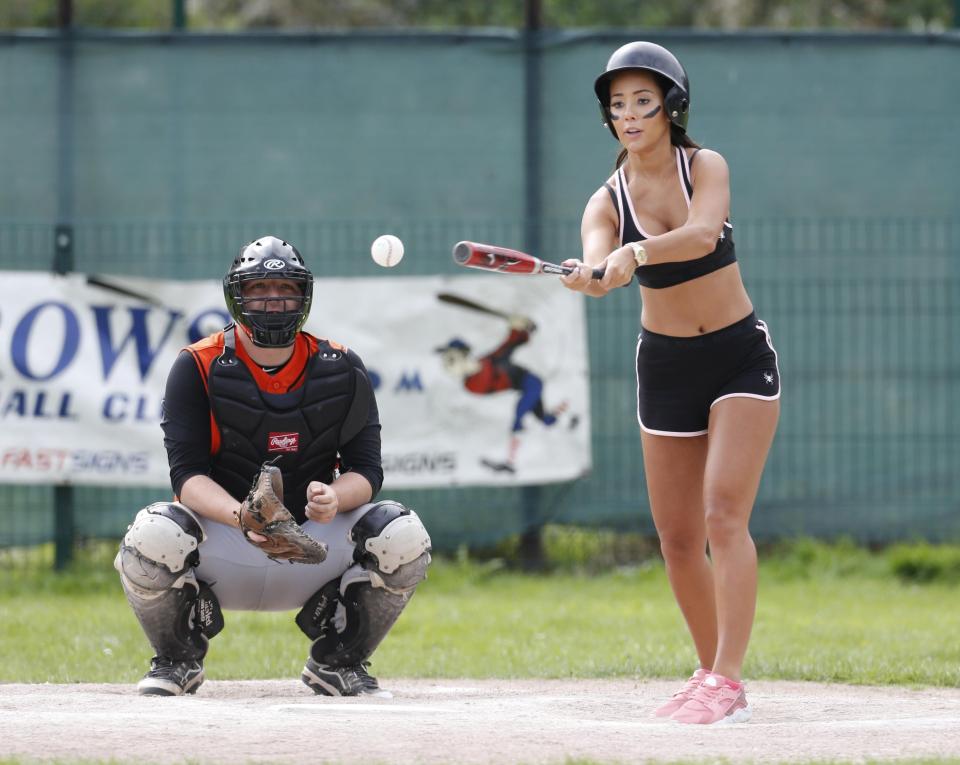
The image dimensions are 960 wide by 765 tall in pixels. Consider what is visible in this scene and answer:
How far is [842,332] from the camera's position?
10.3 meters

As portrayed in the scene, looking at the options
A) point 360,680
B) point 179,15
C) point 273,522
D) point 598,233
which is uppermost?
point 179,15

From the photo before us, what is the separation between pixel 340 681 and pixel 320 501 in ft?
2.74

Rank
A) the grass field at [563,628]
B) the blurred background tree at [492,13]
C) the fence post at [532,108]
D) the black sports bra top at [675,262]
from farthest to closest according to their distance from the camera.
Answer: the blurred background tree at [492,13], the fence post at [532,108], the grass field at [563,628], the black sports bra top at [675,262]

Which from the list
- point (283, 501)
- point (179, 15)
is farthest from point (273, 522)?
point (179, 15)

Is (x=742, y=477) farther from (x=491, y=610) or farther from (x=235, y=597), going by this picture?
(x=491, y=610)

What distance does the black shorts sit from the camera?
543 centimetres

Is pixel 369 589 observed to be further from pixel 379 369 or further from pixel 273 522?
pixel 379 369

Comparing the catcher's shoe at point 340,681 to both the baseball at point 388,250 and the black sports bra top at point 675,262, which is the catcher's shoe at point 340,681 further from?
the black sports bra top at point 675,262

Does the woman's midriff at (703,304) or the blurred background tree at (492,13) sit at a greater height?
the blurred background tree at (492,13)

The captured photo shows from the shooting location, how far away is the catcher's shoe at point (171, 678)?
560cm

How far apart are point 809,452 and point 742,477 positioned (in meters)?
5.18

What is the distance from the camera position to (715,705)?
507cm

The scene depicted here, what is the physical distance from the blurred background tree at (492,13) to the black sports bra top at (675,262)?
24.2 feet

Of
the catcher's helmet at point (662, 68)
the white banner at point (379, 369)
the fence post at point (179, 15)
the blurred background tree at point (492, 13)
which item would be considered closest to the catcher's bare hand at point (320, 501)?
the catcher's helmet at point (662, 68)
